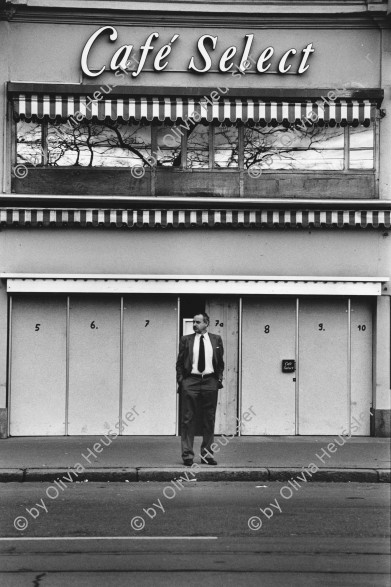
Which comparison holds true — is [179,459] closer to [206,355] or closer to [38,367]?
[206,355]

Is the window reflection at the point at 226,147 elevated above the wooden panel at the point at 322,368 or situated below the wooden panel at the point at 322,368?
above

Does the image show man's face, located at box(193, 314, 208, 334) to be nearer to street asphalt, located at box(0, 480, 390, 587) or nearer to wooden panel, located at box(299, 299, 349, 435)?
street asphalt, located at box(0, 480, 390, 587)

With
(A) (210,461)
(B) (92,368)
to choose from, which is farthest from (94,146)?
(A) (210,461)

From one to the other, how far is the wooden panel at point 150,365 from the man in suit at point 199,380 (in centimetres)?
321

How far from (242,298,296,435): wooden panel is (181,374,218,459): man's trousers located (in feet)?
11.0

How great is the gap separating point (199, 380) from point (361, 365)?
14.5 ft

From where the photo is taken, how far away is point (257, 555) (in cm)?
879

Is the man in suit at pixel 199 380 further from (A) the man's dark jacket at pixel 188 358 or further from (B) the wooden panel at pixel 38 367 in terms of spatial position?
(B) the wooden panel at pixel 38 367

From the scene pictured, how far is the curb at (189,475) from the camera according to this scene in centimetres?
1336

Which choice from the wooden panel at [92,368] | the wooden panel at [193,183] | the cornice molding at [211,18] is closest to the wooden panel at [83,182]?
the wooden panel at [193,183]

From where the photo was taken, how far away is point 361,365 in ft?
58.0

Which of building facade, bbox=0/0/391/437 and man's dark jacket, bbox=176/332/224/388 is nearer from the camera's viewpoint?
man's dark jacket, bbox=176/332/224/388

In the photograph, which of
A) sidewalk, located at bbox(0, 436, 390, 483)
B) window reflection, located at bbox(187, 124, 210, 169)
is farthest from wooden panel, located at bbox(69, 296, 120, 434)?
window reflection, located at bbox(187, 124, 210, 169)

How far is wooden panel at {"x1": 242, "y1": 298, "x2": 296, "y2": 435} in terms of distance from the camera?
57.5 ft
